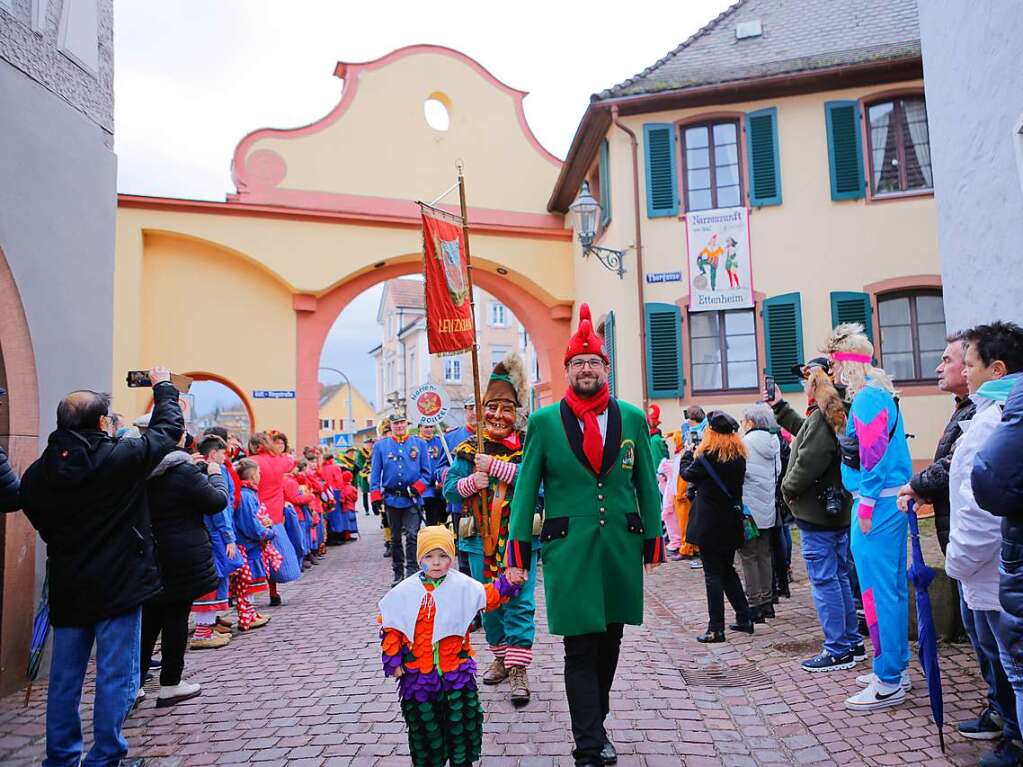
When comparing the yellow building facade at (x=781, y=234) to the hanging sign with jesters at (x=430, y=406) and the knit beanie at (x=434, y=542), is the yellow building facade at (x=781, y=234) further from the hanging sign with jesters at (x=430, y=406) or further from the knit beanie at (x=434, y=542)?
the knit beanie at (x=434, y=542)

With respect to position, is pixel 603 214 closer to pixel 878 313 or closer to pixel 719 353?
pixel 719 353

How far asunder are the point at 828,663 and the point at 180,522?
424 centimetres

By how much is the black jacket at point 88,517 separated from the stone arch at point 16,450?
194 cm

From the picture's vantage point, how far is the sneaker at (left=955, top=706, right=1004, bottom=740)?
13.0ft

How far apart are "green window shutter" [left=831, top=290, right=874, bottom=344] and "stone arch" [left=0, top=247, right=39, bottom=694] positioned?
1278cm

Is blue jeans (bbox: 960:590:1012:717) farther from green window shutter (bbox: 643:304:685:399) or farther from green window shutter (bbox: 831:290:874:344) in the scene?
green window shutter (bbox: 831:290:874:344)

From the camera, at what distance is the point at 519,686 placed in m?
5.00

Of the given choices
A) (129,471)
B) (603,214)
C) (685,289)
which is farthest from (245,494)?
(603,214)

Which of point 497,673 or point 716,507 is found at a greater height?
point 716,507

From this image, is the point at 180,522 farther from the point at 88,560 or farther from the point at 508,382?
the point at 508,382

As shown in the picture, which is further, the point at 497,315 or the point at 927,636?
the point at 497,315

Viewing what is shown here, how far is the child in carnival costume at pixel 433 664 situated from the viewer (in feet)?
11.4

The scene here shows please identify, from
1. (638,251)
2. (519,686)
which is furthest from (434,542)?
(638,251)

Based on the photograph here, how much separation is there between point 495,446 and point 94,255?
377 centimetres
